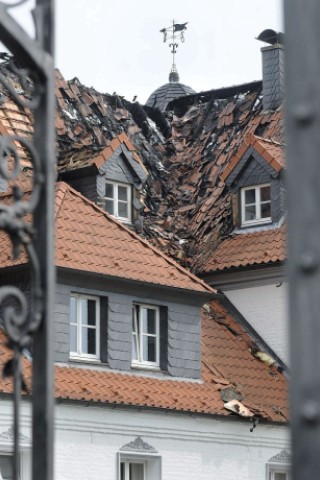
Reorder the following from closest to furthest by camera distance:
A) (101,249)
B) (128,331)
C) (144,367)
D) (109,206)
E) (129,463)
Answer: (129,463) < (128,331) < (101,249) < (144,367) < (109,206)

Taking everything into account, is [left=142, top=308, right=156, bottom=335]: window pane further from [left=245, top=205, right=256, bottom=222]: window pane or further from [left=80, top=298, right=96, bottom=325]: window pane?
[left=245, top=205, right=256, bottom=222]: window pane

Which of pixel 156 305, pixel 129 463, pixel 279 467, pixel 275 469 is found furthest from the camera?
pixel 279 467

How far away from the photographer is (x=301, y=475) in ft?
14.4

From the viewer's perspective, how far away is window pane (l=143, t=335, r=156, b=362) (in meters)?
27.5

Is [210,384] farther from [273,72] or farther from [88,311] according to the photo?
[273,72]

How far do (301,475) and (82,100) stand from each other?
96.3ft

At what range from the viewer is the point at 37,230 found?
6.62 metres

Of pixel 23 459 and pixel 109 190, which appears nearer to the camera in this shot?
pixel 23 459

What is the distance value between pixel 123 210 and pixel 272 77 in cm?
595

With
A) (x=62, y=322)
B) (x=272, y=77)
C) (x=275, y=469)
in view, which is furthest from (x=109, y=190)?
(x=272, y=77)

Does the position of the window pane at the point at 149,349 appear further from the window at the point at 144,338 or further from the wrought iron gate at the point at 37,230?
the wrought iron gate at the point at 37,230

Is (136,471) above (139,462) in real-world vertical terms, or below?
below

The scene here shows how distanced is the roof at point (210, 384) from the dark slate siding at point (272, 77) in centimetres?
529

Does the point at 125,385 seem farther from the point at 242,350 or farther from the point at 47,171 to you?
the point at 47,171
